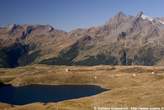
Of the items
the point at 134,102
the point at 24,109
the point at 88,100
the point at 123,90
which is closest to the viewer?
the point at 24,109

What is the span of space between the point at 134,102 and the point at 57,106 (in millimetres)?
32049

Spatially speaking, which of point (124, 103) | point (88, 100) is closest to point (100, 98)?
point (88, 100)

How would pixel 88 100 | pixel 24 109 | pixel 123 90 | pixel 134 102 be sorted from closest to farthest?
pixel 24 109 → pixel 134 102 → pixel 88 100 → pixel 123 90

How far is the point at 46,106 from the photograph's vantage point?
148625 mm

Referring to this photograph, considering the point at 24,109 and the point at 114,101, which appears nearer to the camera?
the point at 24,109

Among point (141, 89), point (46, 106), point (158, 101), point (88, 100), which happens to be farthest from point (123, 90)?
point (46, 106)

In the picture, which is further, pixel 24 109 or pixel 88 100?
pixel 88 100

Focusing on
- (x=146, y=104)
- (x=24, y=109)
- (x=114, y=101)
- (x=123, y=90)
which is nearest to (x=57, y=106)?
(x=24, y=109)

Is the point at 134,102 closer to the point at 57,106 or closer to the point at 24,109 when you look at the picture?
the point at 57,106

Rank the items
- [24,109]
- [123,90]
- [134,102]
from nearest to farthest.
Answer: [24,109], [134,102], [123,90]

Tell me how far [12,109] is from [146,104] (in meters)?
53.4

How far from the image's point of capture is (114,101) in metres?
157

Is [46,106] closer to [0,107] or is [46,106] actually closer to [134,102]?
[0,107]

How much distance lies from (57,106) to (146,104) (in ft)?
118
